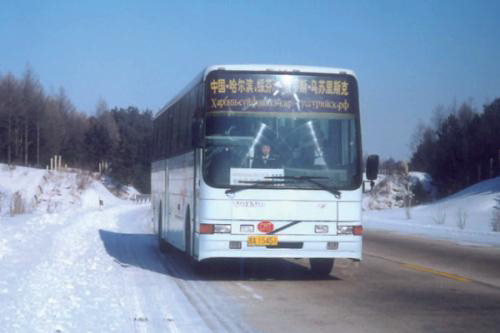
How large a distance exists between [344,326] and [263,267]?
24.9 feet

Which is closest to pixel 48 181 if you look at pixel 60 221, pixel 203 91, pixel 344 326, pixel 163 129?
pixel 60 221

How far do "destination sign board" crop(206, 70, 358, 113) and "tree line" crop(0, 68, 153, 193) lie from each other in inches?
2361

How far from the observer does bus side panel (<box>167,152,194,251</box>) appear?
15002mm

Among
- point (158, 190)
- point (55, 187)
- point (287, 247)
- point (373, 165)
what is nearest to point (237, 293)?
point (287, 247)

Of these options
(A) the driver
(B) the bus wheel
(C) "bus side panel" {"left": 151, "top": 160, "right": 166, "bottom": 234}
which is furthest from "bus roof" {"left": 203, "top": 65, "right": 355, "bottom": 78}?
(C) "bus side panel" {"left": 151, "top": 160, "right": 166, "bottom": 234}

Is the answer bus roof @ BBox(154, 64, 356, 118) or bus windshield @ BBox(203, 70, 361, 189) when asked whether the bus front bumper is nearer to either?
bus windshield @ BBox(203, 70, 361, 189)

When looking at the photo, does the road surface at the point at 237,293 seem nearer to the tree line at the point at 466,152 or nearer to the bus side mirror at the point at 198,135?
the bus side mirror at the point at 198,135

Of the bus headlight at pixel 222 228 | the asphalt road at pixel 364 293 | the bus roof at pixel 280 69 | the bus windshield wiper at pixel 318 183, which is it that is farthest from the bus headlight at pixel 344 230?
the bus roof at pixel 280 69

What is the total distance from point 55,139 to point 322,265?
252 feet

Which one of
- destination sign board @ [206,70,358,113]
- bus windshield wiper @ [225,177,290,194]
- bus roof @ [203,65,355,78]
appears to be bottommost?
bus windshield wiper @ [225,177,290,194]

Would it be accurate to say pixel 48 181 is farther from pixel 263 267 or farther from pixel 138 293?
pixel 138 293

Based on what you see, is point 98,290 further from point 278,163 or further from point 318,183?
point 318,183

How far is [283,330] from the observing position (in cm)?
883

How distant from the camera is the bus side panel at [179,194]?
15002 mm
